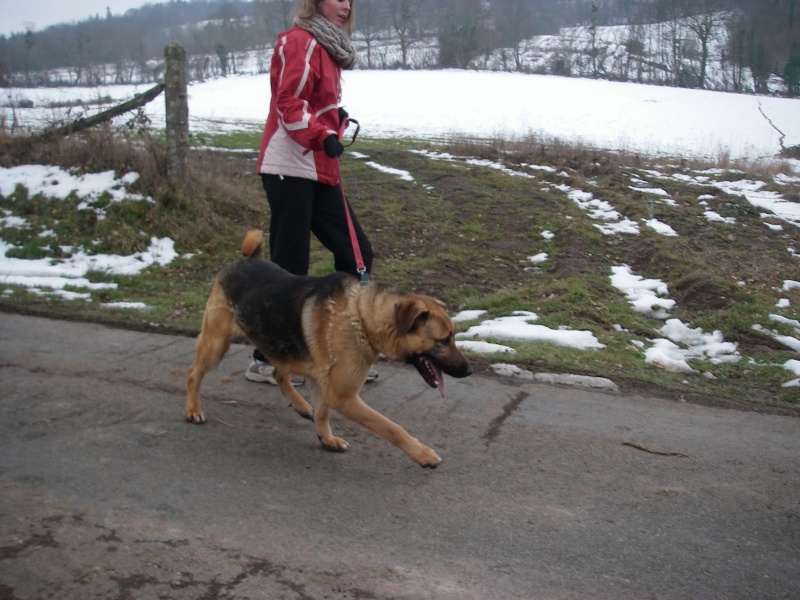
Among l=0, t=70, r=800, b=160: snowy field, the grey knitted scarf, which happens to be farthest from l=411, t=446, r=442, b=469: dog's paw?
l=0, t=70, r=800, b=160: snowy field

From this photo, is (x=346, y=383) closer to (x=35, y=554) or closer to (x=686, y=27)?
(x=35, y=554)

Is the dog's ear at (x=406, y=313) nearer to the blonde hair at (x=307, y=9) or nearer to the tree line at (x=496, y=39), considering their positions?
the blonde hair at (x=307, y=9)

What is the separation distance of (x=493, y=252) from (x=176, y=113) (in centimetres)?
516

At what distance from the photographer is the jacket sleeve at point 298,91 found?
4742 mm

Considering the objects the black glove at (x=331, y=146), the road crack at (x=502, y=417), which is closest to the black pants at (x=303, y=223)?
the black glove at (x=331, y=146)

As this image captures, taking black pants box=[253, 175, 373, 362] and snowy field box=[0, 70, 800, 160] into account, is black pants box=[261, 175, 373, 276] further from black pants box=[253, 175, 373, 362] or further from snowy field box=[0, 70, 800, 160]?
snowy field box=[0, 70, 800, 160]

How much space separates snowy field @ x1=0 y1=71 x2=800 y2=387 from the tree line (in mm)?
8430

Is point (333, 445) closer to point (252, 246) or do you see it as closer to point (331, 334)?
point (331, 334)

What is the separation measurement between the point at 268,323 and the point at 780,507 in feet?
10.2

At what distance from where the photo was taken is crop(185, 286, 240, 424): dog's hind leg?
15.0 feet

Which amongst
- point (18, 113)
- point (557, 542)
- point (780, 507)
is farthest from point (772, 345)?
point (18, 113)

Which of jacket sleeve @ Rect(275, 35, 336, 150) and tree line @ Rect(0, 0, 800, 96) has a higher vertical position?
tree line @ Rect(0, 0, 800, 96)

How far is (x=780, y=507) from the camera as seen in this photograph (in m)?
3.74

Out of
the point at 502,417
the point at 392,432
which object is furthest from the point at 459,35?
the point at 392,432
